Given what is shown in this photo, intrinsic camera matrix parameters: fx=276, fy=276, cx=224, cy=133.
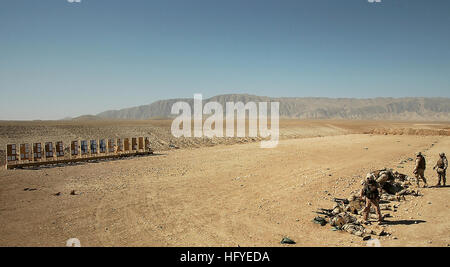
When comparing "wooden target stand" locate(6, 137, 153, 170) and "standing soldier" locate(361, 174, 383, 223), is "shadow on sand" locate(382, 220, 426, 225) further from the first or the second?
"wooden target stand" locate(6, 137, 153, 170)

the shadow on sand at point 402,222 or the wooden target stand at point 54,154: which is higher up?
the wooden target stand at point 54,154

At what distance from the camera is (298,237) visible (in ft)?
25.0

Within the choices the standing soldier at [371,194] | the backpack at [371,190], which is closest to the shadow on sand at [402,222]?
the standing soldier at [371,194]

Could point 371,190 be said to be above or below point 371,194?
above

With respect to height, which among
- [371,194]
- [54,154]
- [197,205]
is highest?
[371,194]

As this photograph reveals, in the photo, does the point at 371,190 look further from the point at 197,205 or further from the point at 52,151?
the point at 52,151

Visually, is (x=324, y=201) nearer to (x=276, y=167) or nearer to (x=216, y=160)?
(x=276, y=167)

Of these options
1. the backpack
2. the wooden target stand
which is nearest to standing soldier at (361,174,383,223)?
the backpack

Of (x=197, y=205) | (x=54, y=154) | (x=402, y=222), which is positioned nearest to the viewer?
(x=402, y=222)

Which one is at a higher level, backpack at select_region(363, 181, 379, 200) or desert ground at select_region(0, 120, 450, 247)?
backpack at select_region(363, 181, 379, 200)

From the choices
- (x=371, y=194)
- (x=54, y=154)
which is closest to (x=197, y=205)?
(x=371, y=194)

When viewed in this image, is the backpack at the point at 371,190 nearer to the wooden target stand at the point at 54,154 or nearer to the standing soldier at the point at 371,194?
the standing soldier at the point at 371,194

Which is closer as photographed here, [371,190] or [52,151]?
[371,190]

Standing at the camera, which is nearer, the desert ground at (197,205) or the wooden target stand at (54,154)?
the desert ground at (197,205)
